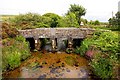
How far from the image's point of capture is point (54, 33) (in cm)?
2891

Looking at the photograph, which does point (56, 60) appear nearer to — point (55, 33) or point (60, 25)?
point (55, 33)

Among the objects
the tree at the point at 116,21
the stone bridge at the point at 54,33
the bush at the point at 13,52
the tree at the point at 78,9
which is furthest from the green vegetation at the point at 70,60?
the tree at the point at 78,9

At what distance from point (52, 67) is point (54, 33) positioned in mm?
8588

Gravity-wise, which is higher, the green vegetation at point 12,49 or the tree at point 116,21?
the tree at point 116,21

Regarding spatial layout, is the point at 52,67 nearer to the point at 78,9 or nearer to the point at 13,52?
the point at 13,52

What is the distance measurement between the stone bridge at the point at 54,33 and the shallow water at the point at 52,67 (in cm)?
290

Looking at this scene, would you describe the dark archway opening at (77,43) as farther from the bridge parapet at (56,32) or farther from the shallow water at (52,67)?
the shallow water at (52,67)

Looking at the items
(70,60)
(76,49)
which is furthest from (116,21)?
(70,60)

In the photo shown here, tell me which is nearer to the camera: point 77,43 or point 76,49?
point 76,49

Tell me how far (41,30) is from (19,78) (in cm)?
1181

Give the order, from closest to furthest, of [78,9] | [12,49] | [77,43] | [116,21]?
[12,49]
[77,43]
[116,21]
[78,9]

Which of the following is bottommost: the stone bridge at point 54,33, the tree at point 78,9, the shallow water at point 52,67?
the shallow water at point 52,67

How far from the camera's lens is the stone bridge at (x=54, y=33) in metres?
28.6

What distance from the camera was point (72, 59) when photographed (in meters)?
24.5
